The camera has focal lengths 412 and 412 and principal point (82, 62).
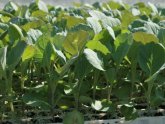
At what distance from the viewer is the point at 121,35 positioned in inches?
44.9

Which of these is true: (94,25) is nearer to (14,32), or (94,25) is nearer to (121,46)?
(121,46)

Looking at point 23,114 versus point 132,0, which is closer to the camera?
point 23,114

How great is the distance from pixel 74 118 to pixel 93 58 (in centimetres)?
17

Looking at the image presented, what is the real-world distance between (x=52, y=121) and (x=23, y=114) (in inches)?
3.4

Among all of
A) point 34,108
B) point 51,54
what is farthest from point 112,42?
point 34,108

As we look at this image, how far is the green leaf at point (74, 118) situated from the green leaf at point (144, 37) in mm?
259

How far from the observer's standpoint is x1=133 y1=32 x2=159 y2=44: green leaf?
111 cm

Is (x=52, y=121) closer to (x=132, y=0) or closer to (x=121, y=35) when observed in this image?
(x=121, y=35)

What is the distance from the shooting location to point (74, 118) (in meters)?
1.09

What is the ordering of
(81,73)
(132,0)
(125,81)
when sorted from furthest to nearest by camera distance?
(132,0), (125,81), (81,73)

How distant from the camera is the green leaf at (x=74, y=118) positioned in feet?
3.58

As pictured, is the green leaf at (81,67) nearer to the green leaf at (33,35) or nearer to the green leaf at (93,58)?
Result: the green leaf at (93,58)

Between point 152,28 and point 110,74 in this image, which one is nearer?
point 110,74

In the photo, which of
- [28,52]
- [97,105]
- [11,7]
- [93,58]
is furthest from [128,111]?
[11,7]
